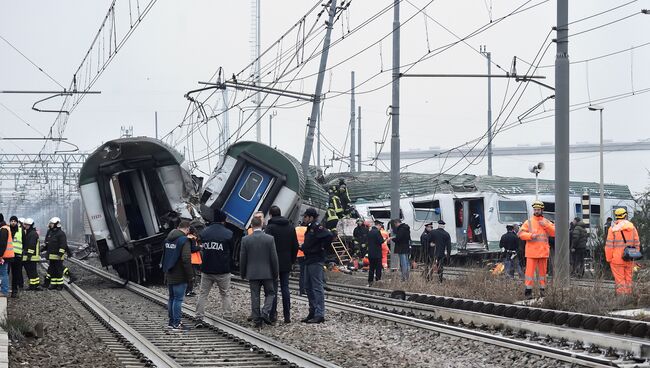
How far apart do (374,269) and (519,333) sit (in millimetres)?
11897

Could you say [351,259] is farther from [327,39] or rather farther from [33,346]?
[33,346]

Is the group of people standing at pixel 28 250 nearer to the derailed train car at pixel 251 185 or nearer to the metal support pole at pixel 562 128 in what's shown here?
the derailed train car at pixel 251 185

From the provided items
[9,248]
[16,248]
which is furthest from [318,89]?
[9,248]

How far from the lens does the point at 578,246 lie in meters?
26.3

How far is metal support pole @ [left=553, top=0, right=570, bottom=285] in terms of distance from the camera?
18.2 meters

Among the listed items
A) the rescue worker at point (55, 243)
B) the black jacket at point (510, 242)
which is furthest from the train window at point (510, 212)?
the rescue worker at point (55, 243)

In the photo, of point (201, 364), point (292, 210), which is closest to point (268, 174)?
point (292, 210)

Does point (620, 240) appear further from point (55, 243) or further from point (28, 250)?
point (28, 250)

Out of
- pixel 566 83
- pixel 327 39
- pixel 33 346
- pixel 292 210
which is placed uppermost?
pixel 327 39

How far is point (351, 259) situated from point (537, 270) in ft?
51.3

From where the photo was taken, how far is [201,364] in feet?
37.1

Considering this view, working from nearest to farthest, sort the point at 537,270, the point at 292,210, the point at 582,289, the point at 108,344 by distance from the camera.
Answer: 1. the point at 108,344
2. the point at 582,289
3. the point at 537,270
4. the point at 292,210

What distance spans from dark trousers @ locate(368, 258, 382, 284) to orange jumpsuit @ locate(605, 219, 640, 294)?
7730 mm

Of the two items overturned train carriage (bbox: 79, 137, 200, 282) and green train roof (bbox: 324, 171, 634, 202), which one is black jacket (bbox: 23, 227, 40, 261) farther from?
green train roof (bbox: 324, 171, 634, 202)
